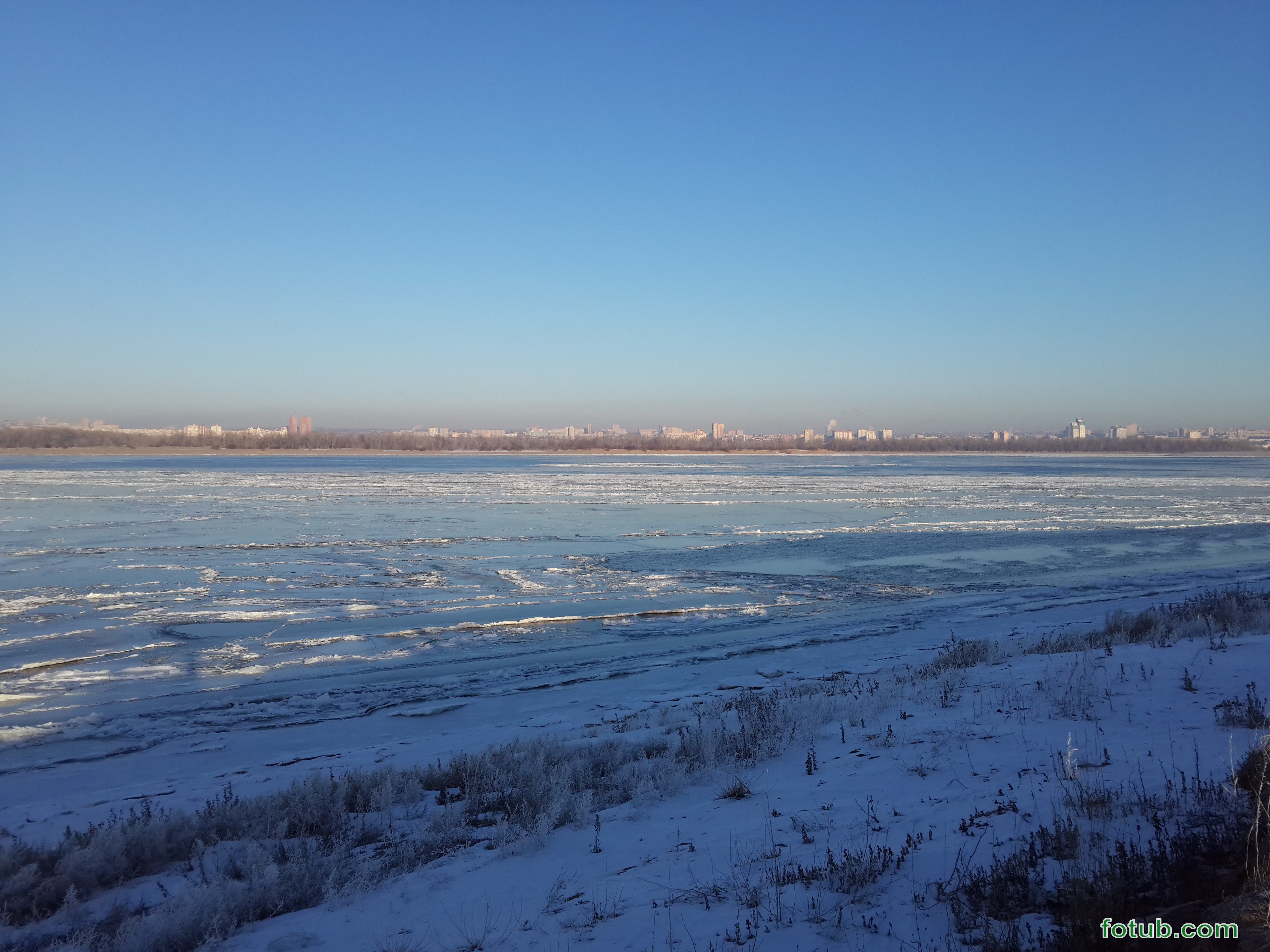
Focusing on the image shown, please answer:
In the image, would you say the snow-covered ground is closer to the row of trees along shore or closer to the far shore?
the far shore

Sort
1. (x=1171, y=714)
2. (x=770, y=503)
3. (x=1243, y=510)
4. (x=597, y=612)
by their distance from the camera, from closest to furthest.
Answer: (x=1171, y=714), (x=597, y=612), (x=1243, y=510), (x=770, y=503)

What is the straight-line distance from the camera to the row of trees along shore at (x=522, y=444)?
114 m

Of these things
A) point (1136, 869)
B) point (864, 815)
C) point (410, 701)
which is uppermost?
point (1136, 869)

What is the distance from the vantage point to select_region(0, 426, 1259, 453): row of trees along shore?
114m

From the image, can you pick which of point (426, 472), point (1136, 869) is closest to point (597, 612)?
point (1136, 869)

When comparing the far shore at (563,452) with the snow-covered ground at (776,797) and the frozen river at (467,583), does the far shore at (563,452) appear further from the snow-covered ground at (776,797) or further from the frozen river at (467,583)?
the snow-covered ground at (776,797)

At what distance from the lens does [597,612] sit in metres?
12.0

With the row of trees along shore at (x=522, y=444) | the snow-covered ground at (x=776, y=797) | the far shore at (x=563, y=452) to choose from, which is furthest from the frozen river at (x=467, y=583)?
the row of trees along shore at (x=522, y=444)

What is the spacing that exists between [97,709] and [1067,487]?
40638 millimetres

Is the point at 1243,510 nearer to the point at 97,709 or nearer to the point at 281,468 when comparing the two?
the point at 97,709

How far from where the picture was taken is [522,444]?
14875cm

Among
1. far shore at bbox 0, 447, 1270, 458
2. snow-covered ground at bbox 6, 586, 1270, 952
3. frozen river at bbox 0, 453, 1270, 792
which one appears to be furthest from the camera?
far shore at bbox 0, 447, 1270, 458

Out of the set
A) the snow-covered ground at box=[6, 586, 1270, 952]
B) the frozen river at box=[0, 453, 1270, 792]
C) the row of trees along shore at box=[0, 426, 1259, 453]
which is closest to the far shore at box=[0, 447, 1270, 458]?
the row of trees along shore at box=[0, 426, 1259, 453]

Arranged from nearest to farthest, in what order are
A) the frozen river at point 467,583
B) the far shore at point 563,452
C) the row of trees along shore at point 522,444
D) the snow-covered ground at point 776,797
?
the snow-covered ground at point 776,797, the frozen river at point 467,583, the far shore at point 563,452, the row of trees along shore at point 522,444
